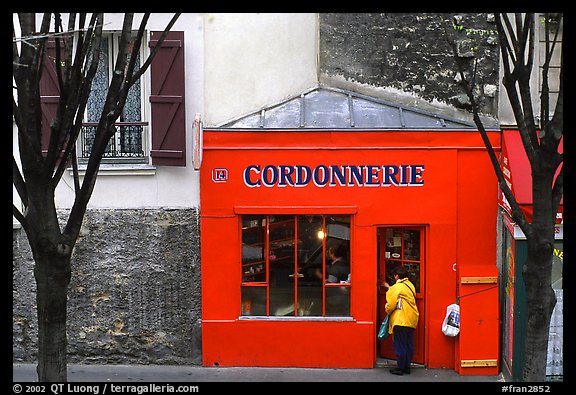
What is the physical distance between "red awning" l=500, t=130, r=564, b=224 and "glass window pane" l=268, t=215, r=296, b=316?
9.58 feet

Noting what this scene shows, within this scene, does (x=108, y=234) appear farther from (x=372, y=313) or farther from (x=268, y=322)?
(x=372, y=313)

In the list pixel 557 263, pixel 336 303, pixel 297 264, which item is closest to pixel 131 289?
pixel 297 264

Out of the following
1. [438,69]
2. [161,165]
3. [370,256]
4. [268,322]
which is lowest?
[268,322]

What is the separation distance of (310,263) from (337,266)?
1.24 feet

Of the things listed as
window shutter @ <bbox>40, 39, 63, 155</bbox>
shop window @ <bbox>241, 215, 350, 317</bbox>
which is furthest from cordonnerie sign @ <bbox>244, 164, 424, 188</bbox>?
window shutter @ <bbox>40, 39, 63, 155</bbox>

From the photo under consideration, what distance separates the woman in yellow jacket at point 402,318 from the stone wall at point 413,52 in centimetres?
267

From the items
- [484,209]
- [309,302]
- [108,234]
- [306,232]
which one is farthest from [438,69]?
[108,234]

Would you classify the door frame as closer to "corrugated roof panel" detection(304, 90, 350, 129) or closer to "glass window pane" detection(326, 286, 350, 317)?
"glass window pane" detection(326, 286, 350, 317)

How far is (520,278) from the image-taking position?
10.9 meters

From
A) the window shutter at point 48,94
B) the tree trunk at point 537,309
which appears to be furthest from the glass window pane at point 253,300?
the tree trunk at point 537,309

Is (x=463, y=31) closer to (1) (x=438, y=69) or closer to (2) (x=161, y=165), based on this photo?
(1) (x=438, y=69)

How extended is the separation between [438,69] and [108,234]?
512 centimetres

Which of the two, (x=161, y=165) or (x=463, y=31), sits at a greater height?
(x=463, y=31)

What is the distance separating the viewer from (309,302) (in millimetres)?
12156
